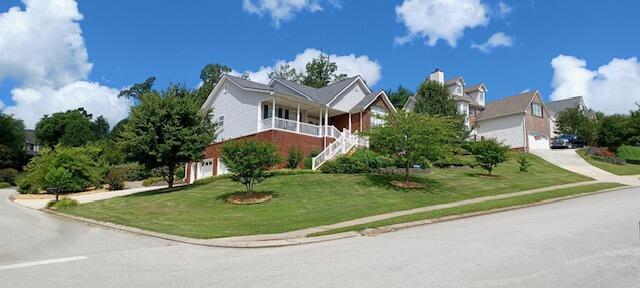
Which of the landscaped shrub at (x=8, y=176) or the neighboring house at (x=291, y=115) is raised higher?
the neighboring house at (x=291, y=115)

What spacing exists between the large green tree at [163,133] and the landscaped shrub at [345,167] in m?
7.08

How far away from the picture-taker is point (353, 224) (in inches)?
540

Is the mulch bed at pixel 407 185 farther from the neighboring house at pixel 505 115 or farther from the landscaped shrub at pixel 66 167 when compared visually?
the neighboring house at pixel 505 115

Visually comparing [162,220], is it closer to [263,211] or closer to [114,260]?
[263,211]

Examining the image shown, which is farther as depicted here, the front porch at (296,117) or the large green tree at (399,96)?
the large green tree at (399,96)

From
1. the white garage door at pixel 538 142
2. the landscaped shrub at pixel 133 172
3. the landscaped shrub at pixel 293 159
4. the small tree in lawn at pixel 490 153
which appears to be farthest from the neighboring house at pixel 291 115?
the white garage door at pixel 538 142

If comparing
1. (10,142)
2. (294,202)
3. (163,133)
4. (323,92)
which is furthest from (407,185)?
(10,142)

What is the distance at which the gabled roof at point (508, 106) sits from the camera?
51912 millimetres

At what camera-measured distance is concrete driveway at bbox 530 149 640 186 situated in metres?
27.2

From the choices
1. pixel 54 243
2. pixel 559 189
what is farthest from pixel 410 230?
pixel 559 189

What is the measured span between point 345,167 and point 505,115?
33.4m

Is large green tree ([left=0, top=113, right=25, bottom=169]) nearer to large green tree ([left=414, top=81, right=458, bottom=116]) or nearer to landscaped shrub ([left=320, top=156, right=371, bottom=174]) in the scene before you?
landscaped shrub ([left=320, top=156, right=371, bottom=174])

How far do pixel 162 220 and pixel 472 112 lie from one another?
4731 centimetres

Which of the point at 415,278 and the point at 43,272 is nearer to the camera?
the point at 415,278
